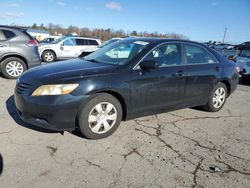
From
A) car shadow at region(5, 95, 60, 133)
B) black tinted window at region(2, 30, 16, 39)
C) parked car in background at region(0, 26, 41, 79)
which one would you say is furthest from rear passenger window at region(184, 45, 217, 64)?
black tinted window at region(2, 30, 16, 39)

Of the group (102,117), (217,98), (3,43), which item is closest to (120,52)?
(102,117)

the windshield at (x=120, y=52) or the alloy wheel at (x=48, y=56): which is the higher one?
the windshield at (x=120, y=52)

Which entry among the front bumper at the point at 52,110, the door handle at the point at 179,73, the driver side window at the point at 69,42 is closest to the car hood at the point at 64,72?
the front bumper at the point at 52,110

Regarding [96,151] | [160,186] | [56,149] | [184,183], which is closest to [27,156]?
[56,149]

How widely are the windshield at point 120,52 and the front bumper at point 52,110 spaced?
1.14 meters

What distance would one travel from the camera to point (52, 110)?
3711 millimetres

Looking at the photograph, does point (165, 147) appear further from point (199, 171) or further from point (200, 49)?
point (200, 49)

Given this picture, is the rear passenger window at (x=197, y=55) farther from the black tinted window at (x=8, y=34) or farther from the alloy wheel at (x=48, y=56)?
the alloy wheel at (x=48, y=56)

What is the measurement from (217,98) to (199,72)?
1013mm

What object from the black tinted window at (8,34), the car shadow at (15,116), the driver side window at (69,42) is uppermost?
the black tinted window at (8,34)

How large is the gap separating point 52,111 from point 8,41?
18.0 ft

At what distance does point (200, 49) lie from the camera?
5.49 metres

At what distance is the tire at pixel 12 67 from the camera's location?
8305 millimetres

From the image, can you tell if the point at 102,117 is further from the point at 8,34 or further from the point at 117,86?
the point at 8,34
